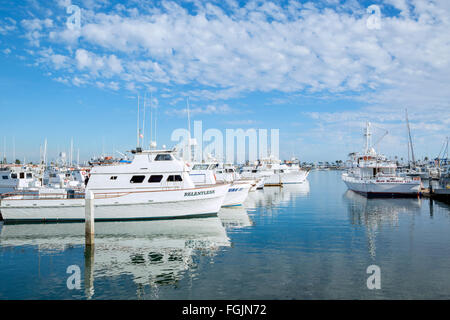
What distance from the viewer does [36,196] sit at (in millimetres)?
24969

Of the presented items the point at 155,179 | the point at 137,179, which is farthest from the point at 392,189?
the point at 137,179

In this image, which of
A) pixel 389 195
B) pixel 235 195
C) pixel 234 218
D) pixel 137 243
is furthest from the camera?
pixel 389 195

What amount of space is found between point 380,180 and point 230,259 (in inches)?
1410

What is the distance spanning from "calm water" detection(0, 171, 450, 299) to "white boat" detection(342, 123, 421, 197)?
61.4 feet

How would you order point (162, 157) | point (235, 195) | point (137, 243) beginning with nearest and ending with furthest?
point (137, 243), point (162, 157), point (235, 195)

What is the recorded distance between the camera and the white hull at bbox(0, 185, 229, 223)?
76.4 feet

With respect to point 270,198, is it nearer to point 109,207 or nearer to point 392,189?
point 392,189

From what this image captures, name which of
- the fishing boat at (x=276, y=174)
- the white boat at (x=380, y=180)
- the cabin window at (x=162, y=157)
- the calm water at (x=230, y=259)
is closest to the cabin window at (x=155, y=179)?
the cabin window at (x=162, y=157)

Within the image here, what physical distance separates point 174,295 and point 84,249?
26.8 feet

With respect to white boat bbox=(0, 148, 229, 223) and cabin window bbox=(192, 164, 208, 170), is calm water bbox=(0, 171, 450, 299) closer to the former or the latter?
white boat bbox=(0, 148, 229, 223)

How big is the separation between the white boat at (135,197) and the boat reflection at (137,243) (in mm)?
811

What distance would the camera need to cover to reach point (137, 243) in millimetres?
17625

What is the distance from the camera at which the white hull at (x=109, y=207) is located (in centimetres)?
2328

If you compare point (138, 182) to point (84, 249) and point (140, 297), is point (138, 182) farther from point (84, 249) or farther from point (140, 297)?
point (140, 297)
